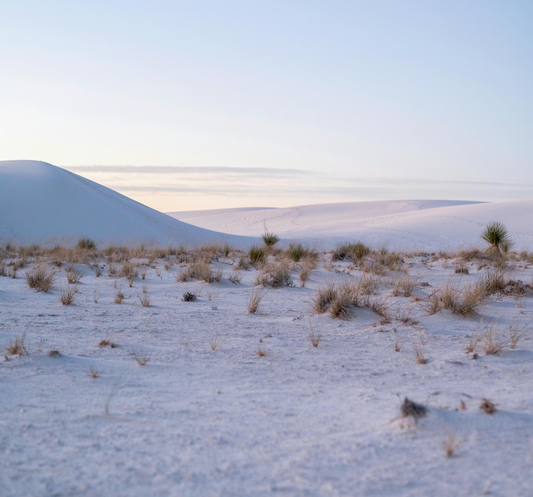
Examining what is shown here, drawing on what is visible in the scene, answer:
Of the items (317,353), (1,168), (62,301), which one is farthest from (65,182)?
(317,353)

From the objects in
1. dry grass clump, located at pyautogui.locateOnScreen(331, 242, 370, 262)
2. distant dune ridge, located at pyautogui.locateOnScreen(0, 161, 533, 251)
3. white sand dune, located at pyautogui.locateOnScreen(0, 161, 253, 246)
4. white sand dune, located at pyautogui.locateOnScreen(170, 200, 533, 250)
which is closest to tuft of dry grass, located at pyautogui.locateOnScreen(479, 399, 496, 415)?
dry grass clump, located at pyautogui.locateOnScreen(331, 242, 370, 262)

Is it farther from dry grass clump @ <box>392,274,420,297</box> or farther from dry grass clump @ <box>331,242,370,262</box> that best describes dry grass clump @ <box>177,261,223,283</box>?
dry grass clump @ <box>331,242,370,262</box>

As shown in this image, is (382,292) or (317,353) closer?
(317,353)

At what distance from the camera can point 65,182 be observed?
3650 cm

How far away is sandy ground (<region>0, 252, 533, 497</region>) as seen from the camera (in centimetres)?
197

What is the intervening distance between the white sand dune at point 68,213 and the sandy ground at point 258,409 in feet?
77.7

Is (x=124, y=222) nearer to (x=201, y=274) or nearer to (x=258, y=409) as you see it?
(x=201, y=274)

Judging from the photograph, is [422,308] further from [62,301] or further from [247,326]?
[62,301]

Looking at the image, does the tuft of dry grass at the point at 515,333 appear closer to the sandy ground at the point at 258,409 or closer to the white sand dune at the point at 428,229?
the sandy ground at the point at 258,409

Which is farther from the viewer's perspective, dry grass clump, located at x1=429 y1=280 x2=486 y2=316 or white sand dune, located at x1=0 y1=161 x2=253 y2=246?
white sand dune, located at x1=0 y1=161 x2=253 y2=246

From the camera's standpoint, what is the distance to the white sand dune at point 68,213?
29750 mm

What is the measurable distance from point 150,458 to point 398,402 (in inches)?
57.4

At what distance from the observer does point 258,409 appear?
2783 mm

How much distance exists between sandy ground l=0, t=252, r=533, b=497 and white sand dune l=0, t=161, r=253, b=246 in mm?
23694
